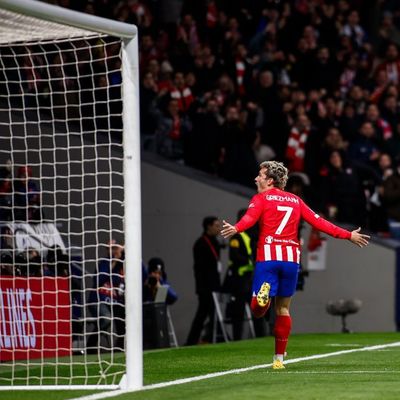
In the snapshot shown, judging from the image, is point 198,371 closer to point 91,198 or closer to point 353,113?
point 91,198

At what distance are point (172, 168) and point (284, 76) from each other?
4556mm

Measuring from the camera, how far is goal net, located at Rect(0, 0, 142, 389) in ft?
37.7

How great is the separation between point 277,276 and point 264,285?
19 cm

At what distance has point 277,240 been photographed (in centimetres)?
1278

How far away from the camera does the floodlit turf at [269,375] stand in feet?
34.8

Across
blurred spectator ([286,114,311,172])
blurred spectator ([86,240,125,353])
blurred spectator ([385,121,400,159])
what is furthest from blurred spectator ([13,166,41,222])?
blurred spectator ([385,121,400,159])

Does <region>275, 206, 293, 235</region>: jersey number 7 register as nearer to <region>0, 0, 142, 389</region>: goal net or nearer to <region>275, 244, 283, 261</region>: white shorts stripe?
<region>275, 244, 283, 261</region>: white shorts stripe

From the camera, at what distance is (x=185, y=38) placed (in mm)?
25672

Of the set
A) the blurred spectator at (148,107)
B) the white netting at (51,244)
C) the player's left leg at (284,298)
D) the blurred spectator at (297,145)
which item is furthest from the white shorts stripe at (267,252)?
the blurred spectator at (297,145)

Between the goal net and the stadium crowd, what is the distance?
2.04 m

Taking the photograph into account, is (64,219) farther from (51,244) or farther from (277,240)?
(277,240)

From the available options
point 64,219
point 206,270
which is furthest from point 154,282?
point 64,219

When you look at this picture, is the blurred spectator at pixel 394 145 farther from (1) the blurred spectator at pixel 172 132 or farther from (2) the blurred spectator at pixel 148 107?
(2) the blurred spectator at pixel 148 107

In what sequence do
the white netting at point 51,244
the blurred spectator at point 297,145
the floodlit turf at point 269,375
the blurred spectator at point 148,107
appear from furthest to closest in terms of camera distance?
the blurred spectator at point 297,145 < the blurred spectator at point 148,107 < the white netting at point 51,244 < the floodlit turf at point 269,375
